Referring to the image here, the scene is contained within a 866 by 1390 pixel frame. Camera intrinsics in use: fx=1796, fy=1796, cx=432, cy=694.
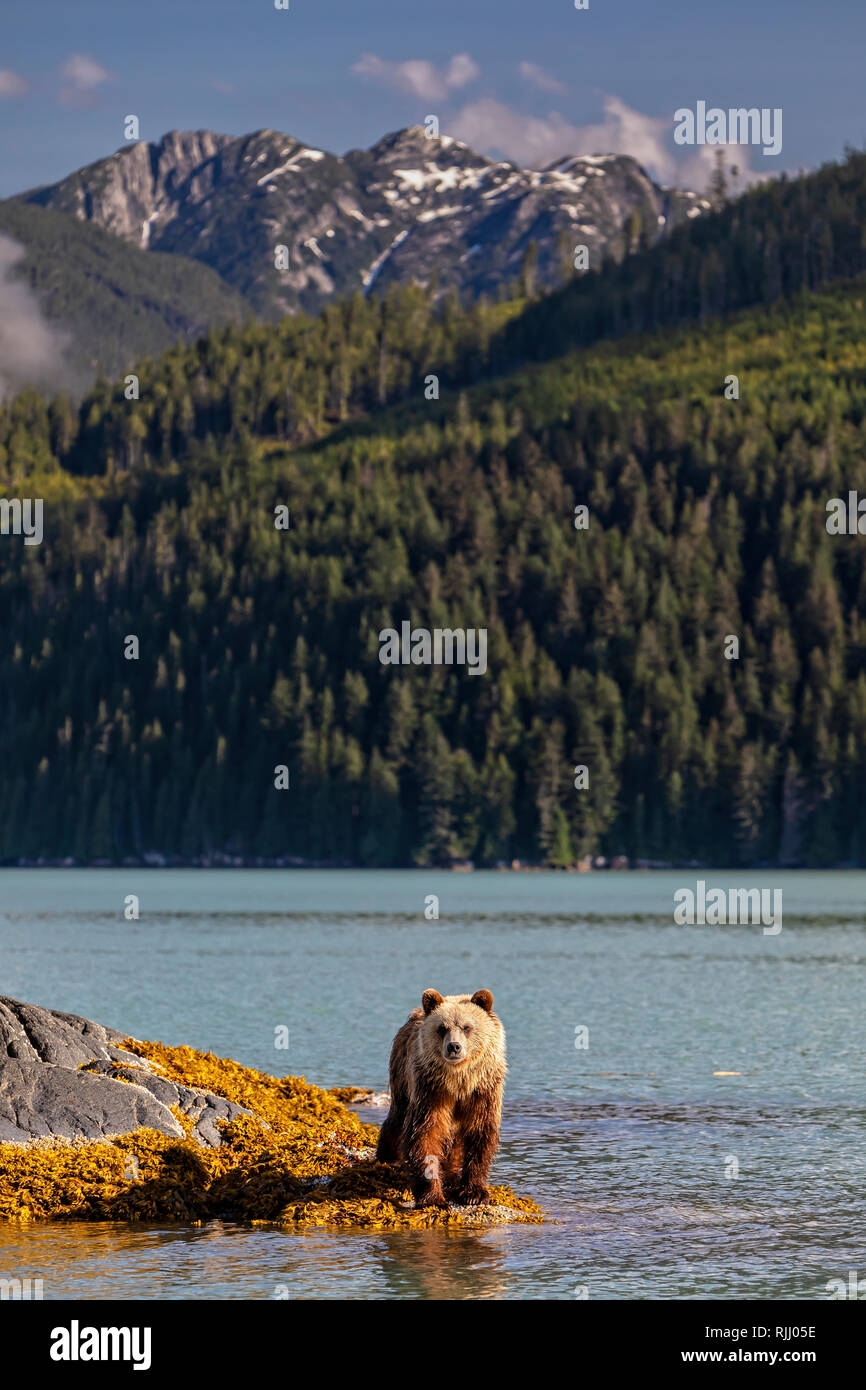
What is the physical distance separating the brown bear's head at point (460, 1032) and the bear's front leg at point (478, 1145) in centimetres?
63

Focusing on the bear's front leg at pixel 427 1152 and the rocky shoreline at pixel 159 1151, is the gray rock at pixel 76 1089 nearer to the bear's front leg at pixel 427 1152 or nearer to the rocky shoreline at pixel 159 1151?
the rocky shoreline at pixel 159 1151

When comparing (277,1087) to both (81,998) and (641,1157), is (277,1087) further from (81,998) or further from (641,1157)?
(81,998)

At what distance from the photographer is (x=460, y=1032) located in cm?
1975

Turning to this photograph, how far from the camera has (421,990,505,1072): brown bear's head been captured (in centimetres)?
1964

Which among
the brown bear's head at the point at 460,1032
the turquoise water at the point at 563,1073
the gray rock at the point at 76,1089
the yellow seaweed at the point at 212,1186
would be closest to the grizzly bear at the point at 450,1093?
the brown bear's head at the point at 460,1032

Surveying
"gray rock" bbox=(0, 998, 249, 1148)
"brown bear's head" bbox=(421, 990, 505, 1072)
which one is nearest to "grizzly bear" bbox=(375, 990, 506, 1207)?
"brown bear's head" bbox=(421, 990, 505, 1072)

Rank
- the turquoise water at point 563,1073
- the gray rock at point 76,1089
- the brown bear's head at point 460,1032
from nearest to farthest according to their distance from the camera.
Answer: the turquoise water at point 563,1073 < the brown bear's head at point 460,1032 < the gray rock at point 76,1089

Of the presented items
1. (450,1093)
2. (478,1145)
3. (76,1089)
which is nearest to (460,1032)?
(450,1093)

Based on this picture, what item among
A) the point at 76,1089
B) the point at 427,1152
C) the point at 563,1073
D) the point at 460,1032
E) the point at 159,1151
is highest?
the point at 460,1032

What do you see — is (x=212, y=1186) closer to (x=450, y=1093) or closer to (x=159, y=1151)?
(x=159, y=1151)

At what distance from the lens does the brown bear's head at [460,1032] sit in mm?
19641

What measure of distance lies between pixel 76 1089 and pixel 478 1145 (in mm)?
6254
